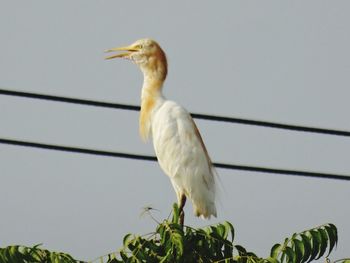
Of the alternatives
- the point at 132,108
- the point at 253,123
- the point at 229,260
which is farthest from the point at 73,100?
the point at 229,260

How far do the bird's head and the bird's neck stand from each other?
73mm

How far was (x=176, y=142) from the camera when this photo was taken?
1031 cm

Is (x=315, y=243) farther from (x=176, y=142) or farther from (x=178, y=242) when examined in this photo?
(x=176, y=142)

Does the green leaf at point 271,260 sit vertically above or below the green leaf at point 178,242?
below

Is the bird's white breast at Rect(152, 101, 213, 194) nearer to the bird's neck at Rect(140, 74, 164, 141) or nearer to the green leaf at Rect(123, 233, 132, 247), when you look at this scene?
the bird's neck at Rect(140, 74, 164, 141)

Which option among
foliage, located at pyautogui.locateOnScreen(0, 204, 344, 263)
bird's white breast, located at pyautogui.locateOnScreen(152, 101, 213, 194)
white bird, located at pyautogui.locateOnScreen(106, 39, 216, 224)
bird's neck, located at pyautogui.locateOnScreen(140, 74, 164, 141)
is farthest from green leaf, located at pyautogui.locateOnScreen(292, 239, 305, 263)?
bird's neck, located at pyautogui.locateOnScreen(140, 74, 164, 141)

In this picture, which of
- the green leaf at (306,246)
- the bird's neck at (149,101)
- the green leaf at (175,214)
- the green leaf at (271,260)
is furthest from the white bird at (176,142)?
the green leaf at (271,260)

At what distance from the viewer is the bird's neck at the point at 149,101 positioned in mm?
10320

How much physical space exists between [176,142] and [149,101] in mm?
420

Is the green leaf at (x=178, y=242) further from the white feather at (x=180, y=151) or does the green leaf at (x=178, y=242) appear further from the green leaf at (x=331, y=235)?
the white feather at (x=180, y=151)

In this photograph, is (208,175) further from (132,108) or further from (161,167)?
(132,108)

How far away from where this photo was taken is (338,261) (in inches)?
291

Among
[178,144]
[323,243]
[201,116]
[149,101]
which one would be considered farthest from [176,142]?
[323,243]

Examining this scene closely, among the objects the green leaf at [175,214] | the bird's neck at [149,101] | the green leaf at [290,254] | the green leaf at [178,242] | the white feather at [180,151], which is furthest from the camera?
the bird's neck at [149,101]
